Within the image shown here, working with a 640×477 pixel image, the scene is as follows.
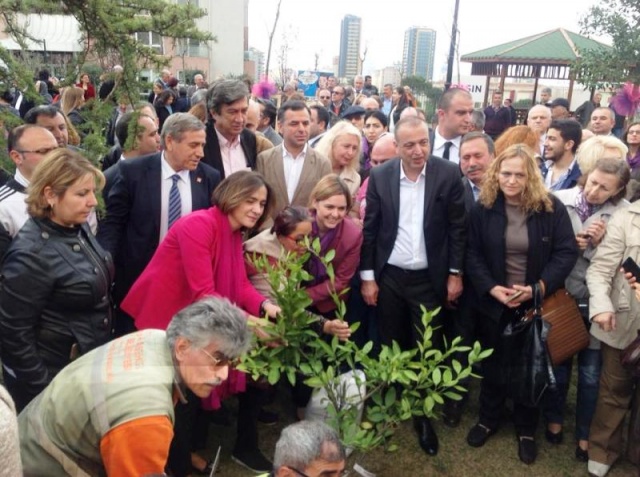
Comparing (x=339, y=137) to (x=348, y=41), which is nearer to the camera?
(x=339, y=137)

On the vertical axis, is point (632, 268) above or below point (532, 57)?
below

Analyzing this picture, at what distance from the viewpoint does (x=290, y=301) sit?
8.41 ft

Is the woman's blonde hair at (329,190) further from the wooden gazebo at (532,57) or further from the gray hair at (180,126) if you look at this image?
the wooden gazebo at (532,57)

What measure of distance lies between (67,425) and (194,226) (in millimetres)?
1386

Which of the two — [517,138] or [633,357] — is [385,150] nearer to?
[517,138]

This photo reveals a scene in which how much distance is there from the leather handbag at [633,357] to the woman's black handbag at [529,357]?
16.3 inches

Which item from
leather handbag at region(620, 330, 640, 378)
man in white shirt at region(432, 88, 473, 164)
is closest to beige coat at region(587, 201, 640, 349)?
leather handbag at region(620, 330, 640, 378)

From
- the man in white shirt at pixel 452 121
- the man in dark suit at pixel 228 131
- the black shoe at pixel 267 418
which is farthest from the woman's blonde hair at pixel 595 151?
the black shoe at pixel 267 418

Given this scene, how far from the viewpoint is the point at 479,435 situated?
363 cm

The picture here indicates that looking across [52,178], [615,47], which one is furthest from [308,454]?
[615,47]

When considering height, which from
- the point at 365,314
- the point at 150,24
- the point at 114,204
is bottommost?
the point at 365,314

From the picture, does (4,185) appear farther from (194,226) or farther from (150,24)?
(150,24)

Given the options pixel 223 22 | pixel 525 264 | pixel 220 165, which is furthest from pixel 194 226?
pixel 223 22

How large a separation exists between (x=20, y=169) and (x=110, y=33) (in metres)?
1.03
